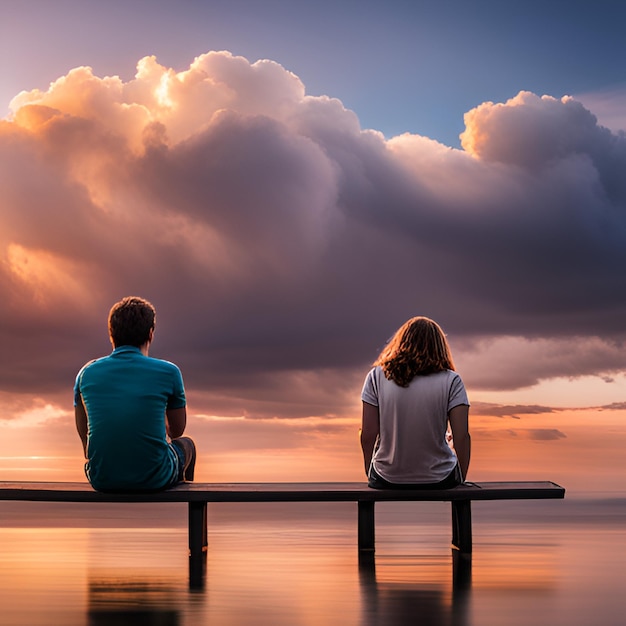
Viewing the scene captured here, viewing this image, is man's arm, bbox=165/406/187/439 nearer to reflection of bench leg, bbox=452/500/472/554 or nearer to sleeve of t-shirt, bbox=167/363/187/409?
sleeve of t-shirt, bbox=167/363/187/409

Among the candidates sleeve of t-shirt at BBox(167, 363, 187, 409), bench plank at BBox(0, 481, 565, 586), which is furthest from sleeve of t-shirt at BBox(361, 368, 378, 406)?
sleeve of t-shirt at BBox(167, 363, 187, 409)

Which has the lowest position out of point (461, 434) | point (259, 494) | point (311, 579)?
point (311, 579)

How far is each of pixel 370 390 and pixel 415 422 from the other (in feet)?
1.30

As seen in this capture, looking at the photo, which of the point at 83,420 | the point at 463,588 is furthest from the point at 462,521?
the point at 83,420

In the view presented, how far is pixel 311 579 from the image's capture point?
6.39 metres

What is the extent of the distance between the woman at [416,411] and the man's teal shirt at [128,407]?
1.39m

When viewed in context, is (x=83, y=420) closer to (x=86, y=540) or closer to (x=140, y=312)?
(x=140, y=312)

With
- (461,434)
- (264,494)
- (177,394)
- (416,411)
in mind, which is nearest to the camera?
(177,394)

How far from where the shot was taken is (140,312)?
6.47 metres

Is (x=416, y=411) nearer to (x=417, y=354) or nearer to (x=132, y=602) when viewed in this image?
(x=417, y=354)

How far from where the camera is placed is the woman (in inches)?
267

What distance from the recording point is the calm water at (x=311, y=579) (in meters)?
5.00

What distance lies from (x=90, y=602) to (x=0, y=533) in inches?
221

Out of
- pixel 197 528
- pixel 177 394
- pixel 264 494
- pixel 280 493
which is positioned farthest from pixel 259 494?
pixel 177 394
